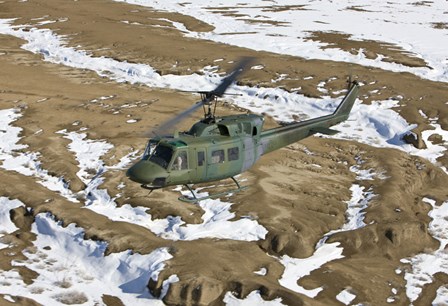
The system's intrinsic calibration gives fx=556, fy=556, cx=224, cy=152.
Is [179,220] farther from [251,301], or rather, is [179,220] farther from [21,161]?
[21,161]

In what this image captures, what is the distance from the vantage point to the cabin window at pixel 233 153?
17.0 meters

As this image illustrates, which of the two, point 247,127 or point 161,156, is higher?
point 247,127

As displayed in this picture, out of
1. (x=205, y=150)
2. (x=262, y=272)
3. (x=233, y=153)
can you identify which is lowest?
(x=262, y=272)

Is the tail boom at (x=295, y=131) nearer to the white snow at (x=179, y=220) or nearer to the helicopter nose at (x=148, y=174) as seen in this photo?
the white snow at (x=179, y=220)

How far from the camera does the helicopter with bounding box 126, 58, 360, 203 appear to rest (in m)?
15.6

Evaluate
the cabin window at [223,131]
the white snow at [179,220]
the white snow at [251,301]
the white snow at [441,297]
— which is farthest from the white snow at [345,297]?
the cabin window at [223,131]

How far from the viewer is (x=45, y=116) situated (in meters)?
31.4

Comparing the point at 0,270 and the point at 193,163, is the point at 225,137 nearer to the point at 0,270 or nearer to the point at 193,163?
the point at 193,163

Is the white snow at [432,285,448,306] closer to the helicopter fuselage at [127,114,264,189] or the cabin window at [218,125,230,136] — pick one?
the helicopter fuselage at [127,114,264,189]

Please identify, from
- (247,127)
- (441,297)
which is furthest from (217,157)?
(441,297)

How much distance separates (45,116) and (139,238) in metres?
15.0

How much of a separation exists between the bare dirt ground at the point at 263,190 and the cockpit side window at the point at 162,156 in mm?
3795

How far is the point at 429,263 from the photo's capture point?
63.2ft

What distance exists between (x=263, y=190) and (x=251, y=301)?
649 centimetres
